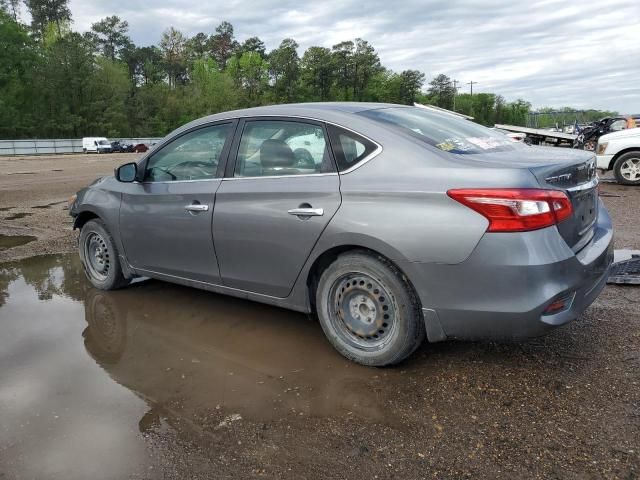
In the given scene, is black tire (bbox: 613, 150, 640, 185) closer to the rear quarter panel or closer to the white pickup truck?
the white pickup truck

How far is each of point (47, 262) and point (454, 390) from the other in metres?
4.96

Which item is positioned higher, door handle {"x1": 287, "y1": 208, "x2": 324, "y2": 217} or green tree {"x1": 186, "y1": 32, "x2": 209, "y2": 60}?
green tree {"x1": 186, "y1": 32, "x2": 209, "y2": 60}

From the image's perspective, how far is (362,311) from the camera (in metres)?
3.27

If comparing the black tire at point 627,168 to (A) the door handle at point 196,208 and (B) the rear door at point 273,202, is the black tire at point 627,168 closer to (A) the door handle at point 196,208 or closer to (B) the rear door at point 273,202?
(B) the rear door at point 273,202

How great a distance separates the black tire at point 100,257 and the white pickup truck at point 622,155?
1099cm

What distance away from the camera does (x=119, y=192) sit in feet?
15.1

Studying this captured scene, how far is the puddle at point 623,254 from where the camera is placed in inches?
→ 206

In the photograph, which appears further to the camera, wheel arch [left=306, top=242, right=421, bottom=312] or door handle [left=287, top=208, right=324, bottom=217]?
door handle [left=287, top=208, right=324, bottom=217]

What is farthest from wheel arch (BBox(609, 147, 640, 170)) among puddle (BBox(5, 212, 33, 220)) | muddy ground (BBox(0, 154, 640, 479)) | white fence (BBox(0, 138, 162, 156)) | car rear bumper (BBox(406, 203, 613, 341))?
white fence (BBox(0, 138, 162, 156))

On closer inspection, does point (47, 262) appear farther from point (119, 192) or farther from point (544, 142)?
point (544, 142)

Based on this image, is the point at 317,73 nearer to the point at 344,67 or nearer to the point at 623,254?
the point at 344,67

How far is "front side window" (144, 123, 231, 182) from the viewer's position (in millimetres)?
3947

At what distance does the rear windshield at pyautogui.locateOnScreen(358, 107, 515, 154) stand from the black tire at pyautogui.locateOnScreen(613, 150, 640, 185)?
31.3 ft

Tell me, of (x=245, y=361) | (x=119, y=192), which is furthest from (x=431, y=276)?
(x=119, y=192)
